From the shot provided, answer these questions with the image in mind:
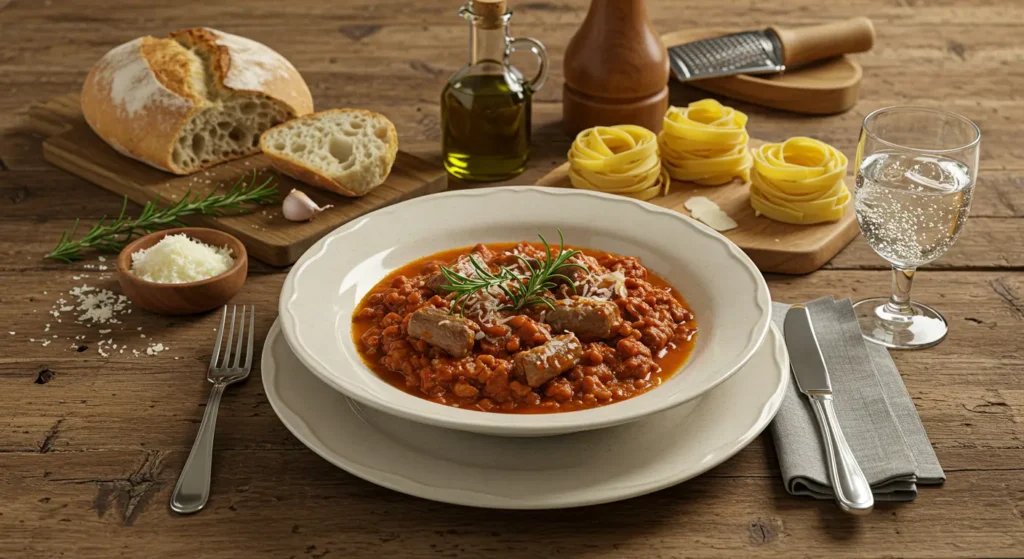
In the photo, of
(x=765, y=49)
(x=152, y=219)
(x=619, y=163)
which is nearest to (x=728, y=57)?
(x=765, y=49)

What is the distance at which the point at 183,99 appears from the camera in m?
3.71

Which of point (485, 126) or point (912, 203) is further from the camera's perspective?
point (485, 126)

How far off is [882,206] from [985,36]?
3.16 meters

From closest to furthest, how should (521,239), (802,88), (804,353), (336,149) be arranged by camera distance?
(804,353)
(521,239)
(336,149)
(802,88)

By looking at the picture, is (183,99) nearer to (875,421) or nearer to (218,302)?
(218,302)

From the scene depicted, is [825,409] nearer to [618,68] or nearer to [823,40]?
[618,68]

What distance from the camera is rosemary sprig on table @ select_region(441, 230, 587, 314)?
2.55 m

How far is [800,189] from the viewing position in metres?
3.42

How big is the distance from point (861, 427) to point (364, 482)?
3.89 ft

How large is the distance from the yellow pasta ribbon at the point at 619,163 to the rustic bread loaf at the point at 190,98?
116cm

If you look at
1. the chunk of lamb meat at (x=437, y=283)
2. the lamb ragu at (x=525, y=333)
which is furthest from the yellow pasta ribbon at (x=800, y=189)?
the chunk of lamb meat at (x=437, y=283)

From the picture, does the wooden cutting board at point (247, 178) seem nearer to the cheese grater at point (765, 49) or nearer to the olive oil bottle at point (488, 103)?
the olive oil bottle at point (488, 103)

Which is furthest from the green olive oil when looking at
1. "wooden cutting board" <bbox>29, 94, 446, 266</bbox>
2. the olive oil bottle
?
"wooden cutting board" <bbox>29, 94, 446, 266</bbox>

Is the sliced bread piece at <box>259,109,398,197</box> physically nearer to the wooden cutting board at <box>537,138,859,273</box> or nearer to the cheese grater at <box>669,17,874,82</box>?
the wooden cutting board at <box>537,138,859,273</box>
